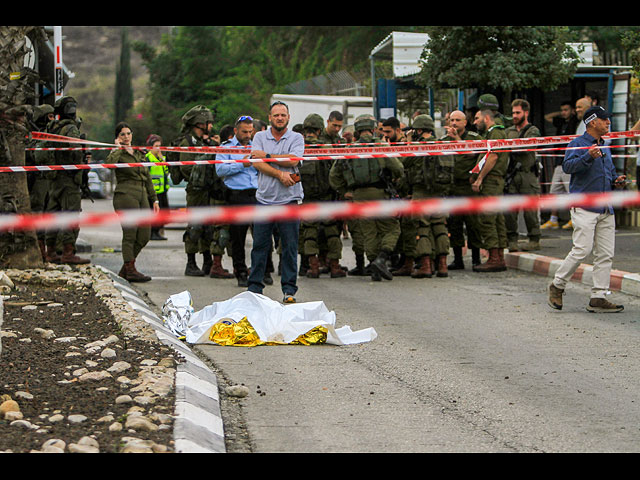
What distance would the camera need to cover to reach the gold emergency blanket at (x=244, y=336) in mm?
7969

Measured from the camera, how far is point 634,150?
61.4 ft

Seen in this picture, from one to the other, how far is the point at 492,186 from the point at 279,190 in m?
4.04

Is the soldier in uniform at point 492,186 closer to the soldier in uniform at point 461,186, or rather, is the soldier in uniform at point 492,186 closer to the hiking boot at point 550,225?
the soldier in uniform at point 461,186

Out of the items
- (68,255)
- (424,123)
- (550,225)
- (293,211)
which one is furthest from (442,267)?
(550,225)

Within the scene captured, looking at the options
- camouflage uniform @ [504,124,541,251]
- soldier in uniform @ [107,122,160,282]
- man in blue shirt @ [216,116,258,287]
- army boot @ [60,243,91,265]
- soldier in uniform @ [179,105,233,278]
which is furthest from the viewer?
camouflage uniform @ [504,124,541,251]

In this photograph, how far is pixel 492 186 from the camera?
42.5 feet

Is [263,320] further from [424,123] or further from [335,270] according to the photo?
[424,123]

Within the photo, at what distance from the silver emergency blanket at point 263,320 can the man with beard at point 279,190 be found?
1.24m

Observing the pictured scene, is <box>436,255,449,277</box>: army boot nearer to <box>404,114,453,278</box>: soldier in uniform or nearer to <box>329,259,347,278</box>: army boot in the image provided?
<box>404,114,453,278</box>: soldier in uniform

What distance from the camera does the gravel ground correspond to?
4.73 meters

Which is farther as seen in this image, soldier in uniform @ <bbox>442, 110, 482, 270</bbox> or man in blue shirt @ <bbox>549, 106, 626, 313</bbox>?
soldier in uniform @ <bbox>442, 110, 482, 270</bbox>

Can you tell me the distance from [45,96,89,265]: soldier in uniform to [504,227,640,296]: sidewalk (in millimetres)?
5883

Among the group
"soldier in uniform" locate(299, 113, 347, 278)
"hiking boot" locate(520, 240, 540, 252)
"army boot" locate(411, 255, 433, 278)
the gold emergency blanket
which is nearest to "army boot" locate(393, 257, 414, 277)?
"army boot" locate(411, 255, 433, 278)
